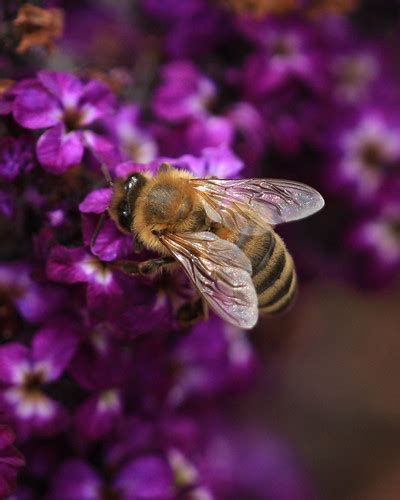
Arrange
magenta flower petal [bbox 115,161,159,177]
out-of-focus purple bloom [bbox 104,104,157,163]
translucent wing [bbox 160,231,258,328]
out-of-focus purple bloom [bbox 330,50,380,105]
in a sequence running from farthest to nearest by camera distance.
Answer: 1. out-of-focus purple bloom [bbox 330,50,380,105]
2. out-of-focus purple bloom [bbox 104,104,157,163]
3. magenta flower petal [bbox 115,161,159,177]
4. translucent wing [bbox 160,231,258,328]

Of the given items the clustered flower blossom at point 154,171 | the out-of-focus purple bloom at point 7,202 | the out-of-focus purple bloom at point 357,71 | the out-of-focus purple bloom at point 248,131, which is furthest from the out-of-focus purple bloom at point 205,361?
the out-of-focus purple bloom at point 357,71

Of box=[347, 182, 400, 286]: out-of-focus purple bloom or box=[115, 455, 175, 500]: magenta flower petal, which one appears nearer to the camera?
box=[115, 455, 175, 500]: magenta flower petal

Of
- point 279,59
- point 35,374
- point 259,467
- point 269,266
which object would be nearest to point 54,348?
point 35,374

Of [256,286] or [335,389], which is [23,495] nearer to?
[256,286]

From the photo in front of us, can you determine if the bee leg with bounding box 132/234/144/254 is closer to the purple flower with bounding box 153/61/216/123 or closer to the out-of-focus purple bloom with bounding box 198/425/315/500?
the purple flower with bounding box 153/61/216/123

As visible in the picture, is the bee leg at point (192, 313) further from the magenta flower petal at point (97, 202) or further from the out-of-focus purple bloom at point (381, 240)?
the out-of-focus purple bloom at point (381, 240)

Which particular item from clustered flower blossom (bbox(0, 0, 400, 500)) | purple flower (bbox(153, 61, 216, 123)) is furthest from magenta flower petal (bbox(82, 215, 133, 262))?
purple flower (bbox(153, 61, 216, 123))

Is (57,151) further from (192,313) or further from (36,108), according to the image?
(192,313)

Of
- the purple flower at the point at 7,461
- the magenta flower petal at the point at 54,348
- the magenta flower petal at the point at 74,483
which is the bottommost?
the magenta flower petal at the point at 74,483

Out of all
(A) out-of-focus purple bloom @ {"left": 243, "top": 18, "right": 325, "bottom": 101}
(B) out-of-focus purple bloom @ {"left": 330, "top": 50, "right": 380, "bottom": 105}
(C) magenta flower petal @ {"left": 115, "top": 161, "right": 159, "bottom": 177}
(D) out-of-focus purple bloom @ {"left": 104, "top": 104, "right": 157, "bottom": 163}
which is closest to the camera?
(C) magenta flower petal @ {"left": 115, "top": 161, "right": 159, "bottom": 177}
